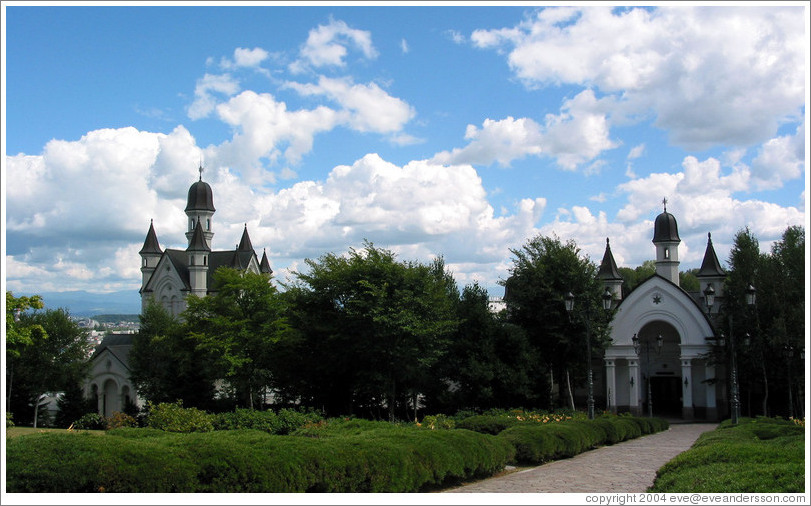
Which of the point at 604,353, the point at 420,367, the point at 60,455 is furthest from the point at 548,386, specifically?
the point at 60,455

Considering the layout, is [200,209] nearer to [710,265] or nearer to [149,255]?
[149,255]

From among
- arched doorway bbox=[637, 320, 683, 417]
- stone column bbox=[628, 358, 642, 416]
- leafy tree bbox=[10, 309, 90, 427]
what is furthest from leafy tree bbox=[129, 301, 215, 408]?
arched doorway bbox=[637, 320, 683, 417]

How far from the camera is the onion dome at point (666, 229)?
126ft

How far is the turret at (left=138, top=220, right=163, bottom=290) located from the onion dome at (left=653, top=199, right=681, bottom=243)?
1930 inches

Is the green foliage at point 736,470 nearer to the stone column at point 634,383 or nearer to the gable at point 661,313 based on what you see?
the gable at point 661,313

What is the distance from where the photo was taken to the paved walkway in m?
10.7

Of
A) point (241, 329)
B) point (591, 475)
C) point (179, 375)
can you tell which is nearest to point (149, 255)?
point (179, 375)

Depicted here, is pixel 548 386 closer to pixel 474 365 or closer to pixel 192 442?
pixel 474 365

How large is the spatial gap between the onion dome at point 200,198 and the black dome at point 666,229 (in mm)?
43764

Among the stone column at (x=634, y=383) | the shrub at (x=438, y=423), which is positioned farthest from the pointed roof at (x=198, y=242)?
the shrub at (x=438, y=423)

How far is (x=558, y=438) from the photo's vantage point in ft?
51.2

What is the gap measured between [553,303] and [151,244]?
48.6m

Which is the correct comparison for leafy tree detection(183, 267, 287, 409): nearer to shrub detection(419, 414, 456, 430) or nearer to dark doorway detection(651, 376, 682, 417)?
A: shrub detection(419, 414, 456, 430)

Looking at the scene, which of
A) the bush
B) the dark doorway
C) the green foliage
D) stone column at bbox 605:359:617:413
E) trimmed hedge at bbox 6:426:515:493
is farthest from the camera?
the dark doorway
